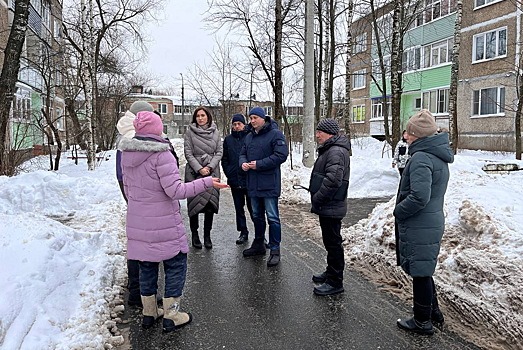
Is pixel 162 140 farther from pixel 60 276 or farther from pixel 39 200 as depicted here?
pixel 39 200

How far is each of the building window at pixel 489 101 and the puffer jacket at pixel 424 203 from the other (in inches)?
942

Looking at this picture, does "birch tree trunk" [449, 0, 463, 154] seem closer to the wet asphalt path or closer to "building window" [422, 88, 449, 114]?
"building window" [422, 88, 449, 114]

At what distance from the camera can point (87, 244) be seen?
18.5 ft

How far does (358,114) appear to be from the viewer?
141ft

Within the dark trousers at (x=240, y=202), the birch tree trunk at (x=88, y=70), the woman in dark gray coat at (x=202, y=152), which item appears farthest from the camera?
the birch tree trunk at (x=88, y=70)

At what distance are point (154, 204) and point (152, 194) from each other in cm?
9

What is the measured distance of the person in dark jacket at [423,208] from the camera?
3762 mm

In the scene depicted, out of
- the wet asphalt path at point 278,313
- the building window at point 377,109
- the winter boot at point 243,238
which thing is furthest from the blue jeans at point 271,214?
the building window at point 377,109

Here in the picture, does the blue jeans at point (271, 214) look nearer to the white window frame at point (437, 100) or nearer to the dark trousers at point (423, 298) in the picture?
the dark trousers at point (423, 298)

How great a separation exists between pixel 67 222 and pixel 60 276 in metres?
4.28

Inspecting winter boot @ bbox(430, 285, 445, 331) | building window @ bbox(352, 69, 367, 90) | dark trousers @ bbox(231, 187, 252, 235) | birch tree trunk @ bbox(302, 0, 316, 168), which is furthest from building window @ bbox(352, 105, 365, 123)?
winter boot @ bbox(430, 285, 445, 331)

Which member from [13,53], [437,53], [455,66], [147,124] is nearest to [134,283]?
[147,124]

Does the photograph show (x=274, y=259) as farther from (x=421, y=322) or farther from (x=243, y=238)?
(x=421, y=322)

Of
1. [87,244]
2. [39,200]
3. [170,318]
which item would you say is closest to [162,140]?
[170,318]
